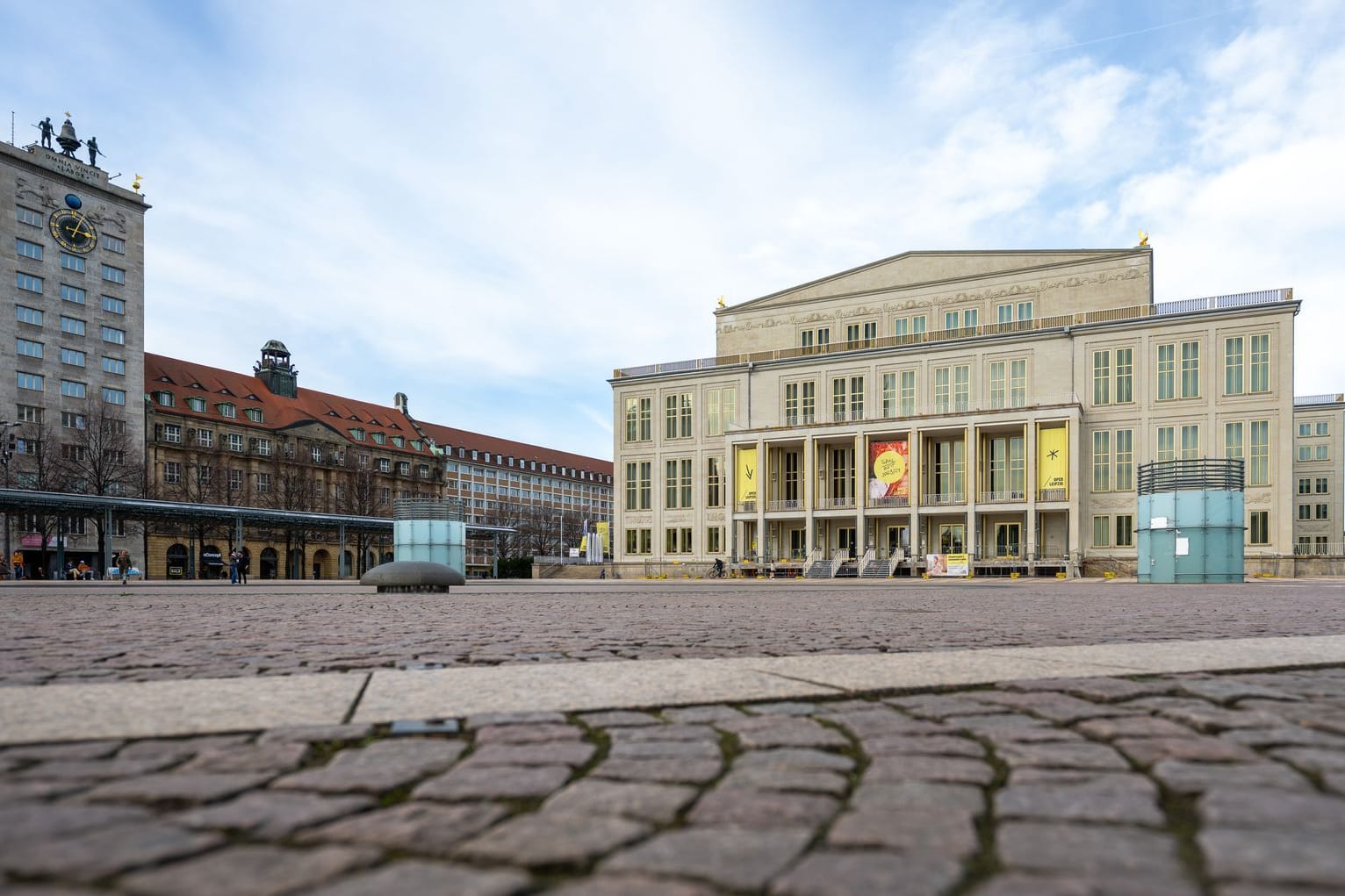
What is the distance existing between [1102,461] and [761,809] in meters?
56.1

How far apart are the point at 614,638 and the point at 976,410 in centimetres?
5057

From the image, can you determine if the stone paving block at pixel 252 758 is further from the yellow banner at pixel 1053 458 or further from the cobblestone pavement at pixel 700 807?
the yellow banner at pixel 1053 458

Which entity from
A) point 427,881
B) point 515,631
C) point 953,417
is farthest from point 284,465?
point 427,881

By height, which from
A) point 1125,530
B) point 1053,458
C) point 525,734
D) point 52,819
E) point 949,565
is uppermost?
point 1053,458

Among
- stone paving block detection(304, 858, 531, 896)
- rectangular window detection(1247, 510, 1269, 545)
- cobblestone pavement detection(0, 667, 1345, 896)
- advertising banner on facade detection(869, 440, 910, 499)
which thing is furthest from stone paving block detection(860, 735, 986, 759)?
advertising banner on facade detection(869, 440, 910, 499)

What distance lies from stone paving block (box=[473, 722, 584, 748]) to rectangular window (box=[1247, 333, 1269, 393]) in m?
55.9

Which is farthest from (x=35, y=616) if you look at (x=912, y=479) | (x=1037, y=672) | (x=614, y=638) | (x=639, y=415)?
(x=639, y=415)

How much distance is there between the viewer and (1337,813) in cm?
238

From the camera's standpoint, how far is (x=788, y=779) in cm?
278

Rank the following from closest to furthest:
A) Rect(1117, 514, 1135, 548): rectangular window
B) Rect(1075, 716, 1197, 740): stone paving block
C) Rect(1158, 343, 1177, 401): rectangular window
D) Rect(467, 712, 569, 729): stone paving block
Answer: Rect(1075, 716, 1197, 740): stone paving block → Rect(467, 712, 569, 729): stone paving block → Rect(1117, 514, 1135, 548): rectangular window → Rect(1158, 343, 1177, 401): rectangular window

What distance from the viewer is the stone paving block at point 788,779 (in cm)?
267

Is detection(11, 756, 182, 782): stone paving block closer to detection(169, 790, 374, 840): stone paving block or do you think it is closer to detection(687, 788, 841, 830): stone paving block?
detection(169, 790, 374, 840): stone paving block

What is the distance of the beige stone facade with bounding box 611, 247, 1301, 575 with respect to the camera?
51344mm

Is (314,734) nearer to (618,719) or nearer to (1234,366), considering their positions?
(618,719)
